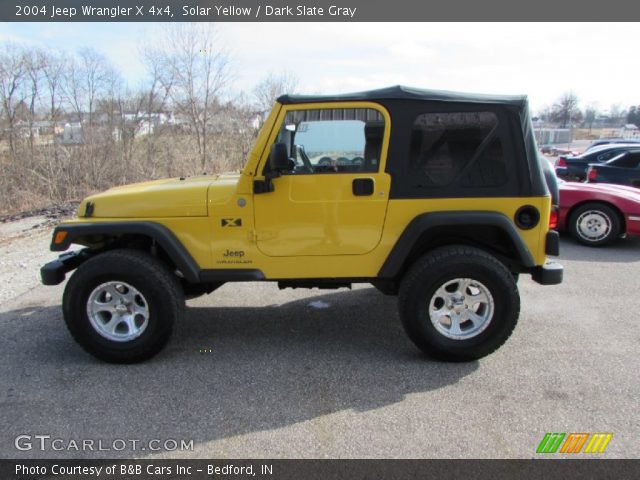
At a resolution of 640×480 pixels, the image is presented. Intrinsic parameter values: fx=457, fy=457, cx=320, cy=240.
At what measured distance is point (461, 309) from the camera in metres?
3.63

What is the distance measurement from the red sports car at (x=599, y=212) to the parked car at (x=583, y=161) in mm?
4628

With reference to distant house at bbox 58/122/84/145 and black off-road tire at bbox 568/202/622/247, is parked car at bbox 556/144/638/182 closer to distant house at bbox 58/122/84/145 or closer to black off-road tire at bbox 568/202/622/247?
black off-road tire at bbox 568/202/622/247

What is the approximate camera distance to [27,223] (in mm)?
9234

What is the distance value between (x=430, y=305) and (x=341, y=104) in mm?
1708

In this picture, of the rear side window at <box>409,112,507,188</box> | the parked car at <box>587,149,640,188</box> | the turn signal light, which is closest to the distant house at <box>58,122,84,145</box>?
the turn signal light

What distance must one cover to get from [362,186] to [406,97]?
2.47 ft

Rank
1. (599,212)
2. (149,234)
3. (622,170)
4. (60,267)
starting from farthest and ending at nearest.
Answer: (622,170)
(599,212)
(60,267)
(149,234)

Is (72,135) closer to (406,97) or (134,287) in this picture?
(134,287)

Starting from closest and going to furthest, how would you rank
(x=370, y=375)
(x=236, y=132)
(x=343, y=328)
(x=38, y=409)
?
(x=38, y=409) < (x=370, y=375) < (x=343, y=328) < (x=236, y=132)

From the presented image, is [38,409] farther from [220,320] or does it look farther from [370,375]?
[370,375]

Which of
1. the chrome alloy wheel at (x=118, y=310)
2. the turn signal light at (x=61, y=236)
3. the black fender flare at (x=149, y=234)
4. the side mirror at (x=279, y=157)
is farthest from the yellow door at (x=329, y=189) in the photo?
the turn signal light at (x=61, y=236)

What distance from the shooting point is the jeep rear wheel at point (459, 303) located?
11.5ft

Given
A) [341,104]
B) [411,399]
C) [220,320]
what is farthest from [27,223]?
[411,399]

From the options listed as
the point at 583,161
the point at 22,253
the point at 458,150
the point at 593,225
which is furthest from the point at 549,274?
the point at 583,161
